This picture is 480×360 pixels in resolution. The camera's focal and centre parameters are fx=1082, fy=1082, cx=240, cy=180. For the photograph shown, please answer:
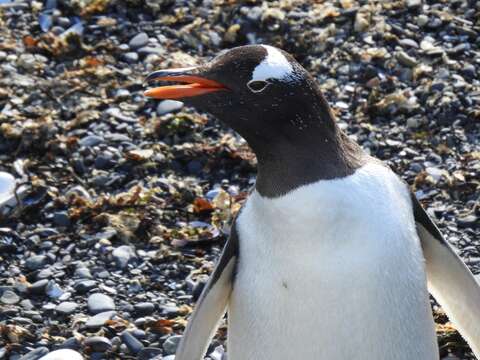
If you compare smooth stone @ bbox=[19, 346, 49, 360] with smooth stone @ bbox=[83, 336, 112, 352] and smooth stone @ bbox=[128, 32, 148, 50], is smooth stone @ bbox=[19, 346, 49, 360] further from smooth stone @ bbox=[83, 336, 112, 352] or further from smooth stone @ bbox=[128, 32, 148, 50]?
smooth stone @ bbox=[128, 32, 148, 50]

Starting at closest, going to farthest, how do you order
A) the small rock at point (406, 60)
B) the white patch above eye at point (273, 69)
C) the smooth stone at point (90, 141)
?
the white patch above eye at point (273, 69), the smooth stone at point (90, 141), the small rock at point (406, 60)

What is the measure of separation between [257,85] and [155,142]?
6.90 ft

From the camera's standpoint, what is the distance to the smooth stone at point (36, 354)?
3.65m

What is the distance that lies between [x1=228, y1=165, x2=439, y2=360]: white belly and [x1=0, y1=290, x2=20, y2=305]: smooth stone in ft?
3.92

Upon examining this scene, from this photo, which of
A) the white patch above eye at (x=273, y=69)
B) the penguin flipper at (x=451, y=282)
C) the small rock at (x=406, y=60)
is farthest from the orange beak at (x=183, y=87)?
the small rock at (x=406, y=60)

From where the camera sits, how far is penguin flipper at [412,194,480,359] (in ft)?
10.3

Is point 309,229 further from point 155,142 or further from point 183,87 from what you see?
point 155,142

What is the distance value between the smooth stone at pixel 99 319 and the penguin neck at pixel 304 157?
1203mm

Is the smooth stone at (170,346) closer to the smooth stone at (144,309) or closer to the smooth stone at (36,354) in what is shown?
the smooth stone at (144,309)

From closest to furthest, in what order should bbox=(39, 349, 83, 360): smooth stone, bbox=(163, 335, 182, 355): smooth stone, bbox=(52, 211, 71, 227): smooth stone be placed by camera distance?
bbox=(39, 349, 83, 360): smooth stone → bbox=(163, 335, 182, 355): smooth stone → bbox=(52, 211, 71, 227): smooth stone

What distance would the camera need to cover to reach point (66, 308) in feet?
12.7

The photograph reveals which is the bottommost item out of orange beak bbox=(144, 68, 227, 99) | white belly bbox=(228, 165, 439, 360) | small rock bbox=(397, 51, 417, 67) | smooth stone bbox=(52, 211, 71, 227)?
smooth stone bbox=(52, 211, 71, 227)

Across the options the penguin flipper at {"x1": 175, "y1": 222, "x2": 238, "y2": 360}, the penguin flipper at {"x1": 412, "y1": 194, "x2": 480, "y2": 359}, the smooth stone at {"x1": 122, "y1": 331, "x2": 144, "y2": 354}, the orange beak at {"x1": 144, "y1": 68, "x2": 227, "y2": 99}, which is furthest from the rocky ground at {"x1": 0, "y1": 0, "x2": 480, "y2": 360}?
the orange beak at {"x1": 144, "y1": 68, "x2": 227, "y2": 99}

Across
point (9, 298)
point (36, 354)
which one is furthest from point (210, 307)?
→ point (9, 298)
